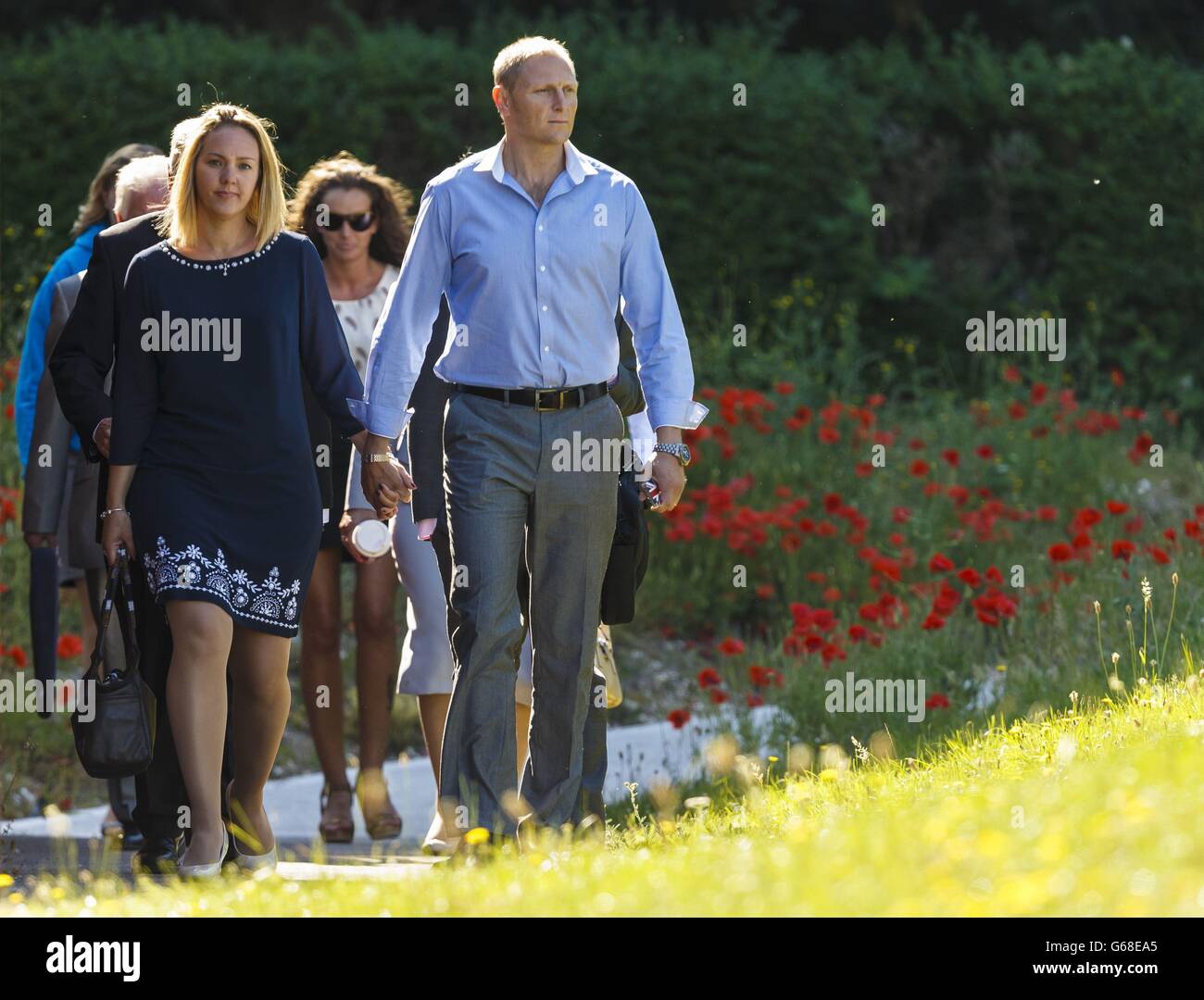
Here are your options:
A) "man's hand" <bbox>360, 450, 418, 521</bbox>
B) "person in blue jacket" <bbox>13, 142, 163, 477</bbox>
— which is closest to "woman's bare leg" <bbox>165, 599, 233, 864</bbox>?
"man's hand" <bbox>360, 450, 418, 521</bbox>

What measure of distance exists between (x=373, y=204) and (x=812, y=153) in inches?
275

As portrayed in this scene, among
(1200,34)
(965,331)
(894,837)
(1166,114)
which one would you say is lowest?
(894,837)

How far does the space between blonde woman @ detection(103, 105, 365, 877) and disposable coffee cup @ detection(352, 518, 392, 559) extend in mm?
703

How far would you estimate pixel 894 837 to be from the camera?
401cm

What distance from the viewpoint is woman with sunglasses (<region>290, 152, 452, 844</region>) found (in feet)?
22.9

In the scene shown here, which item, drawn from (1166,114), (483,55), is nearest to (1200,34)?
(1166,114)

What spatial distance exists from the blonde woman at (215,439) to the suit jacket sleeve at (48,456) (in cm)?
93

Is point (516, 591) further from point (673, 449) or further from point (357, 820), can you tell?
point (357, 820)

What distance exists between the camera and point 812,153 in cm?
1354

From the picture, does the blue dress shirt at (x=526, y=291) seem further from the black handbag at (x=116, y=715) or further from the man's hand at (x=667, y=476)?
the black handbag at (x=116, y=715)

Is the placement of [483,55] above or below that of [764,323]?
above
